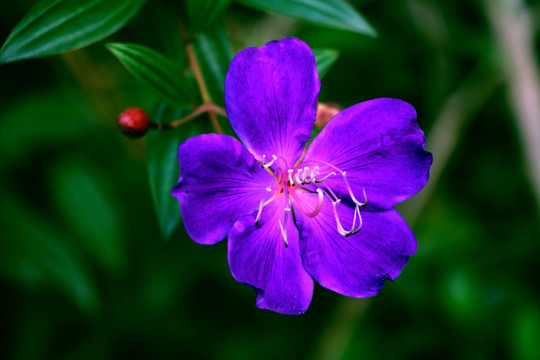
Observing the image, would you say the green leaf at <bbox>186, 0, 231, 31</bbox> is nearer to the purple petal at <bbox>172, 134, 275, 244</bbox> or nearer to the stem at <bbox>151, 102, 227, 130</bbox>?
the stem at <bbox>151, 102, 227, 130</bbox>

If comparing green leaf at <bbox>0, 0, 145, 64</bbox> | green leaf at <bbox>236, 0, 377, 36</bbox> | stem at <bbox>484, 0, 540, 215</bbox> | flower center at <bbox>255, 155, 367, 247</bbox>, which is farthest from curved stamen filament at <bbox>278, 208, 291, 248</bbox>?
stem at <bbox>484, 0, 540, 215</bbox>

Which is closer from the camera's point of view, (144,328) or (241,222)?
(241,222)

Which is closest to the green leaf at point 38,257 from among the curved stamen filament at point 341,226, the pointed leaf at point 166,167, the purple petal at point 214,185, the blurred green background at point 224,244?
the blurred green background at point 224,244

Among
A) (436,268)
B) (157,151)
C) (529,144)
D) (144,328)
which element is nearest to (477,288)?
(436,268)

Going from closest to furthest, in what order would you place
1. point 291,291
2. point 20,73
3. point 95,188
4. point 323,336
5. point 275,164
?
1. point 291,291
2. point 275,164
3. point 95,188
4. point 20,73
5. point 323,336

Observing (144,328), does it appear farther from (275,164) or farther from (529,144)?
(529,144)

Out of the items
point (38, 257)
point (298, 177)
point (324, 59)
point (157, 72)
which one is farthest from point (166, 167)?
point (38, 257)
